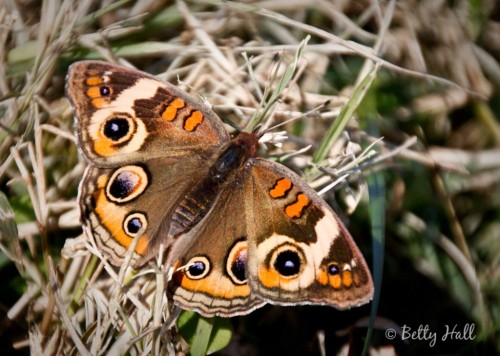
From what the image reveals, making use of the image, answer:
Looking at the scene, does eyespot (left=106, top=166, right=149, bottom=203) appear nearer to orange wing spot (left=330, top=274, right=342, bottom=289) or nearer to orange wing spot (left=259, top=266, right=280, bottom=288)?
orange wing spot (left=259, top=266, right=280, bottom=288)

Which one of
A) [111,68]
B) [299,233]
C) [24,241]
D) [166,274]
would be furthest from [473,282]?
[24,241]

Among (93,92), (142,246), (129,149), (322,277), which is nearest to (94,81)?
(93,92)

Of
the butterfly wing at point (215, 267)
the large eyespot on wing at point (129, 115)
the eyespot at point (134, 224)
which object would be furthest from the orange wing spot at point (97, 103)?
the butterfly wing at point (215, 267)

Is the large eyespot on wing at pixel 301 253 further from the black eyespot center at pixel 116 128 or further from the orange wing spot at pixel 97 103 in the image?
the orange wing spot at pixel 97 103

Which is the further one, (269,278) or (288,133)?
(288,133)

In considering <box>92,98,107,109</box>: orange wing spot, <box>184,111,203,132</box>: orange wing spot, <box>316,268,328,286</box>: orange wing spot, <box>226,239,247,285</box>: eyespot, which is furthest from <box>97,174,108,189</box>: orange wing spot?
<box>316,268,328,286</box>: orange wing spot

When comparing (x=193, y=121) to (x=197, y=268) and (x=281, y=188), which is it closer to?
(x=281, y=188)
